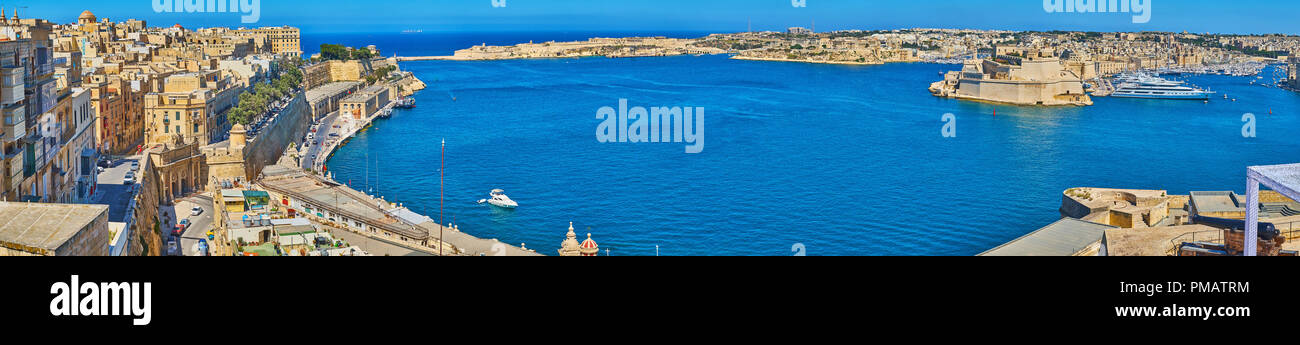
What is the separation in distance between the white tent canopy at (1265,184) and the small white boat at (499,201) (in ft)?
38.4

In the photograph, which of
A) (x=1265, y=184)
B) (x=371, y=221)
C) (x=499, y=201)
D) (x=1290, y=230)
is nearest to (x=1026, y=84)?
(x=499, y=201)

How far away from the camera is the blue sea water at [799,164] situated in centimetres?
1499

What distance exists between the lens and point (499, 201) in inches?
647

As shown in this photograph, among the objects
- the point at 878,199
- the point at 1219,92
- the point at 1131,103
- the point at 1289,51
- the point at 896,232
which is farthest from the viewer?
the point at 1289,51

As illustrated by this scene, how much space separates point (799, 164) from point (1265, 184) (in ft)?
55.0

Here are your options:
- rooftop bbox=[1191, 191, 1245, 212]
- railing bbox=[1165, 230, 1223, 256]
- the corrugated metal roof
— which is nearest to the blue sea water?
the corrugated metal roof

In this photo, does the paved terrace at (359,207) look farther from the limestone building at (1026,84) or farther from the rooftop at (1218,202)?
the limestone building at (1026,84)

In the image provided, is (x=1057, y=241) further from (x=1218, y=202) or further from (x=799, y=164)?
(x=799, y=164)

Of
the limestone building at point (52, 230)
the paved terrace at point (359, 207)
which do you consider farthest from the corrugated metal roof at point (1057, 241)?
the limestone building at point (52, 230)

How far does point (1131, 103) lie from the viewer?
129ft
